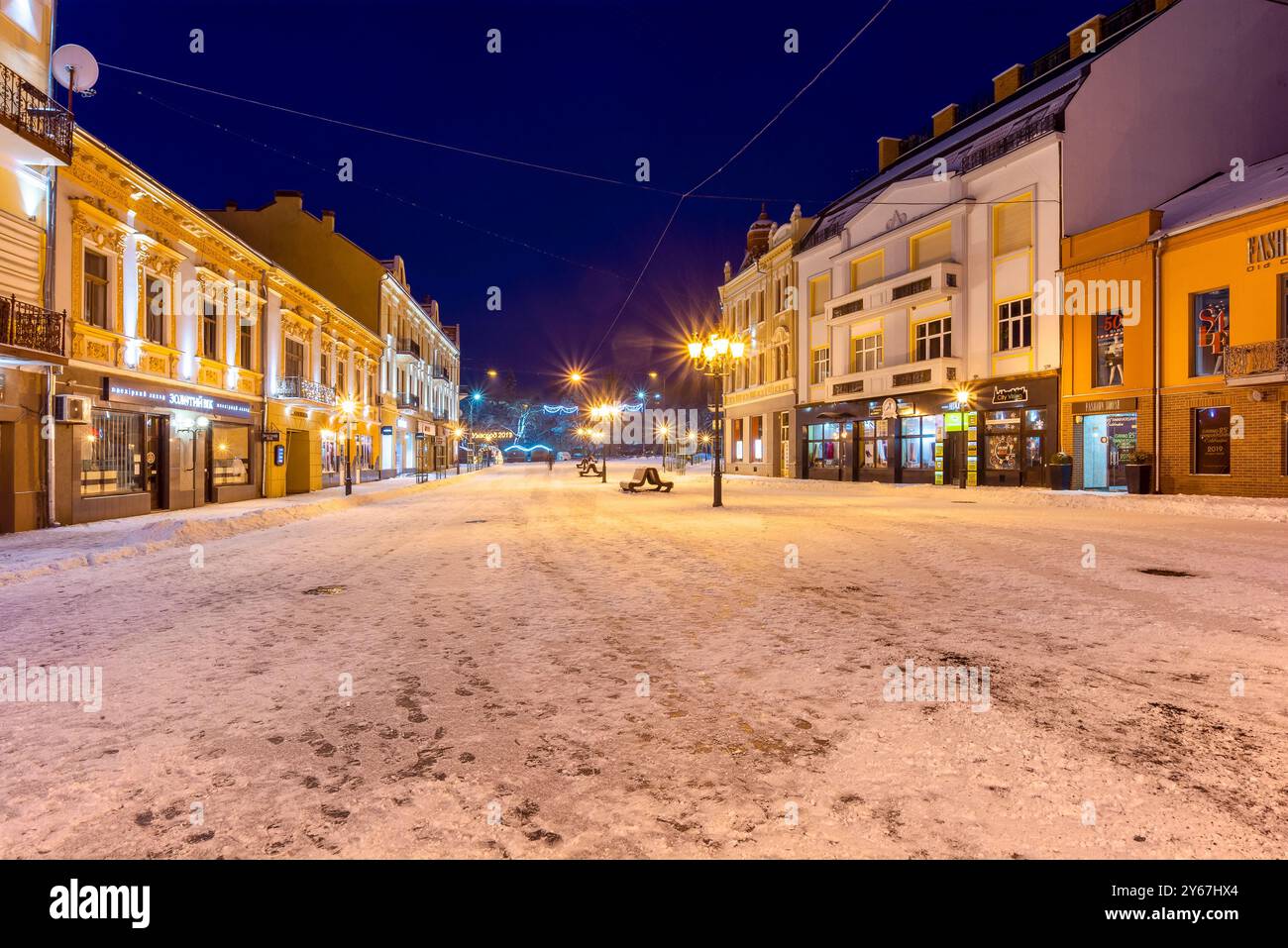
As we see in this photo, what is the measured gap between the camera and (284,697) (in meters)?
4.00

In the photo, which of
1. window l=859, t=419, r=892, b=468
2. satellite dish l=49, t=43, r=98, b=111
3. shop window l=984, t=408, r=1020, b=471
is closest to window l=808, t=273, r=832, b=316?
window l=859, t=419, r=892, b=468

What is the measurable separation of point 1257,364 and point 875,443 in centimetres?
1568

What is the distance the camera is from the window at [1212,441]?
1906 cm

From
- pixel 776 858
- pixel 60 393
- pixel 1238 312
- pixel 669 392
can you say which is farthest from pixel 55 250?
pixel 669 392

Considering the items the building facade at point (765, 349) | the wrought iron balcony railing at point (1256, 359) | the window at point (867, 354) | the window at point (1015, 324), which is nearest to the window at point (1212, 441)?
the wrought iron balcony railing at point (1256, 359)

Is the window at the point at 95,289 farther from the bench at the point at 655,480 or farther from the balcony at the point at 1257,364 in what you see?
the balcony at the point at 1257,364

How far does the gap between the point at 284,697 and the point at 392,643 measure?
1166 mm

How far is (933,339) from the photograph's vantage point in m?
29.6

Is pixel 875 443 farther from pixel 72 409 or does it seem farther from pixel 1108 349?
pixel 72 409

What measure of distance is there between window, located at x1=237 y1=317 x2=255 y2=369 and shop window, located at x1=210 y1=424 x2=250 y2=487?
6.91ft

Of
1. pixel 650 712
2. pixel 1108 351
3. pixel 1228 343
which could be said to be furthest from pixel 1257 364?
pixel 650 712

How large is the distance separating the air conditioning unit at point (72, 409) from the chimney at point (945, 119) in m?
39.0
